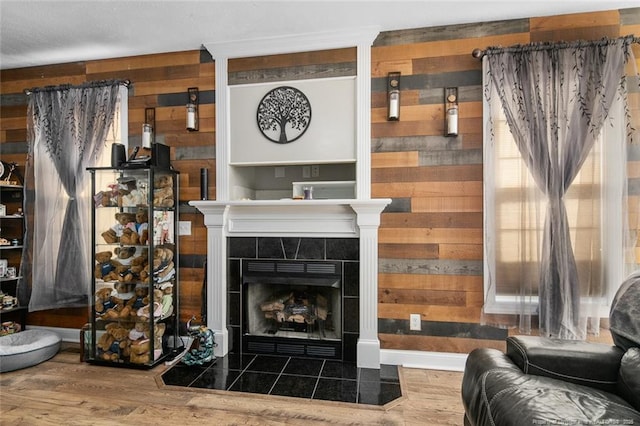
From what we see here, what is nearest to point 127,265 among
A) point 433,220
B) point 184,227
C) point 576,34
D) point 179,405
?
point 184,227

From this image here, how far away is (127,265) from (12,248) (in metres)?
1.48

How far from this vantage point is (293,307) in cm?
298

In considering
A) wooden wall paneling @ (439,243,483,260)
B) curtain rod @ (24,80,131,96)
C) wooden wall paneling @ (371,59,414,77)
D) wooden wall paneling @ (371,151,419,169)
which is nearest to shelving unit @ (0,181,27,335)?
curtain rod @ (24,80,131,96)

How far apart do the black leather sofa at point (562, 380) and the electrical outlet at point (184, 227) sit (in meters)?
2.38

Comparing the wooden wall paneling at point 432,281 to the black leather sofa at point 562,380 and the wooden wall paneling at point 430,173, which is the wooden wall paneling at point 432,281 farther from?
the black leather sofa at point 562,380

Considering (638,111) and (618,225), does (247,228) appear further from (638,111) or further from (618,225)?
(638,111)

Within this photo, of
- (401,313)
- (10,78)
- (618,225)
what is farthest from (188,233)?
(618,225)

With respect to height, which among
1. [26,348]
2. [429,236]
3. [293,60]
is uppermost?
[293,60]

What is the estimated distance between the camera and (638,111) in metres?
2.36

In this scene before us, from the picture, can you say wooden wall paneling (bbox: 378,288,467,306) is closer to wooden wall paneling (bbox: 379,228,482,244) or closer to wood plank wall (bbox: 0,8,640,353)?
wood plank wall (bbox: 0,8,640,353)

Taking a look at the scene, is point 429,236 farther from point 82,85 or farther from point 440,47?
point 82,85

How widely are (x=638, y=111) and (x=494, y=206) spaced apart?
1.13 meters

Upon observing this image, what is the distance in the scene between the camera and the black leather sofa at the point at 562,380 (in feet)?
3.92

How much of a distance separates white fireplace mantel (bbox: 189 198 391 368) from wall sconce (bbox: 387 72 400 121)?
A: 2.17ft
